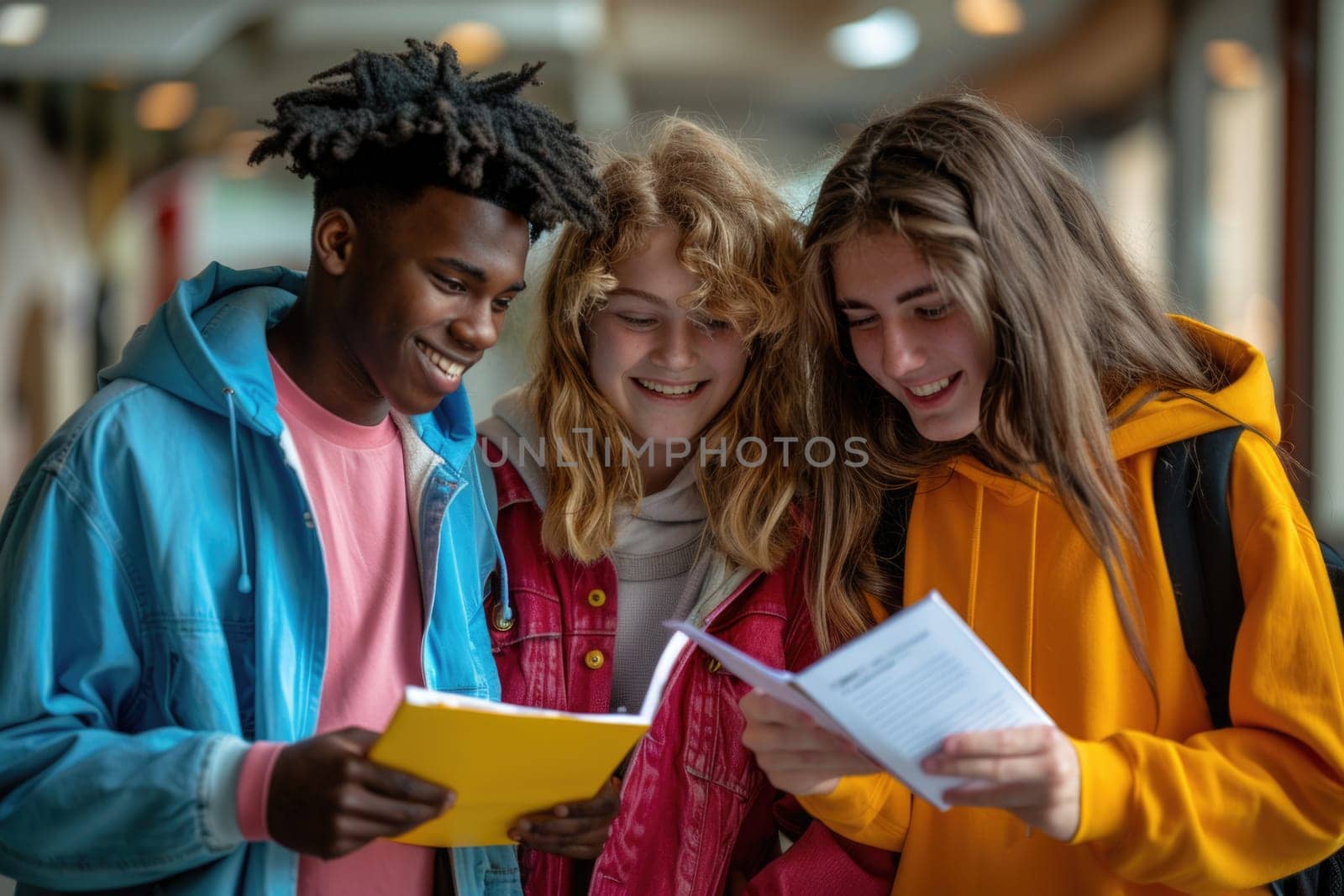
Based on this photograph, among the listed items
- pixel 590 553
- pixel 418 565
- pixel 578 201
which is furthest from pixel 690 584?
pixel 578 201

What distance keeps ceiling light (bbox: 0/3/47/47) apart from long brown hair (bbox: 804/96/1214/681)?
4.68 meters

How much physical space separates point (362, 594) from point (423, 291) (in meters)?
0.43

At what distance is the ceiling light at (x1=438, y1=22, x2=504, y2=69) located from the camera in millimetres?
5434

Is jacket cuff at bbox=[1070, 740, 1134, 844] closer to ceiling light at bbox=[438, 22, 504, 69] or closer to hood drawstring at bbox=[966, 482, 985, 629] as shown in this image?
hood drawstring at bbox=[966, 482, 985, 629]

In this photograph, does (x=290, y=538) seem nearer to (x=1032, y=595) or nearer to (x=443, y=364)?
(x=443, y=364)

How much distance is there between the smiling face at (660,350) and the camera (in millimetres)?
2006

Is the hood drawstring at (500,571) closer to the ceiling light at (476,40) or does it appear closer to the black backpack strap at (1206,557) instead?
the black backpack strap at (1206,557)

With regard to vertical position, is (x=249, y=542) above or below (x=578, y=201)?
below

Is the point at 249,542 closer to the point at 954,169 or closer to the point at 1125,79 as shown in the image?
the point at 954,169

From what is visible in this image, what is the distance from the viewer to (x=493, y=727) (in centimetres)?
125

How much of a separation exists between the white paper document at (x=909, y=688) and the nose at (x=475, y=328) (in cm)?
52

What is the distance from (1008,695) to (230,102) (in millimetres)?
5002

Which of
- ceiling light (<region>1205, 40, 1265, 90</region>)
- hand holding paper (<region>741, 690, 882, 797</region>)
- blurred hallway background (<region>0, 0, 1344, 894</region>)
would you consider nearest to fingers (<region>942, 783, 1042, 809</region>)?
hand holding paper (<region>741, 690, 882, 797</region>)

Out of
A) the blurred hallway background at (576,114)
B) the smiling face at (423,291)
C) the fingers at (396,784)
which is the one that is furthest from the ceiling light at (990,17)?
the fingers at (396,784)
